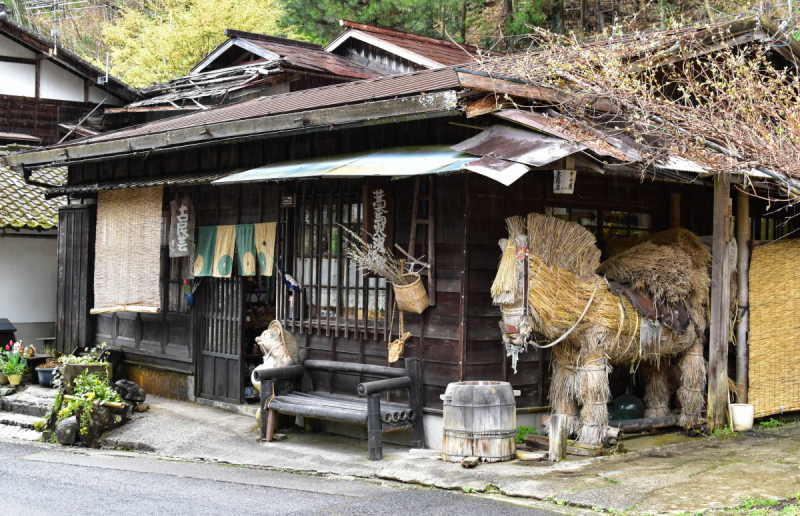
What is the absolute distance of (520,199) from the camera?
31.3 ft

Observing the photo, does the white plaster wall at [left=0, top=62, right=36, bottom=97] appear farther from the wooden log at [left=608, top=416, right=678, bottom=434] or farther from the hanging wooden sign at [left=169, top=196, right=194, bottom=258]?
the wooden log at [left=608, top=416, right=678, bottom=434]

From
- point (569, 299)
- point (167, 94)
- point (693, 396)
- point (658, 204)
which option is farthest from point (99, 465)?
point (167, 94)

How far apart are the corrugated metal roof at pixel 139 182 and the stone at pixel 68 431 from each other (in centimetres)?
378

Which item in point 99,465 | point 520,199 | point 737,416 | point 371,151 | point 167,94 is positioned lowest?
point 99,465

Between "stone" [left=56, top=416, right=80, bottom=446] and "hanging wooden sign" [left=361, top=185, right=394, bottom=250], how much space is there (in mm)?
5247

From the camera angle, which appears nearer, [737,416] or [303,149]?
[737,416]

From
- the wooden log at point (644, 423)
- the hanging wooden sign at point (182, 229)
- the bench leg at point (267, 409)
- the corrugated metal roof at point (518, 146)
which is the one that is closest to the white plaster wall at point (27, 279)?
the hanging wooden sign at point (182, 229)

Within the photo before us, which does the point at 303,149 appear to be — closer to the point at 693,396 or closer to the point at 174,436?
the point at 174,436

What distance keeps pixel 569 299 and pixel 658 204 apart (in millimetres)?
3498

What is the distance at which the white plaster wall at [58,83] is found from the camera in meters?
20.9

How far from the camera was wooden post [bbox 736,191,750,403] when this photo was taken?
10195 millimetres

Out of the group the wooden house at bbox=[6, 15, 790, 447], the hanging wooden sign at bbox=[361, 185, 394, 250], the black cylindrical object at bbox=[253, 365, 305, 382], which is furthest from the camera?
the black cylindrical object at bbox=[253, 365, 305, 382]

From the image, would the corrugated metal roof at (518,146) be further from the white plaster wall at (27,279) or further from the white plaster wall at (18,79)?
the white plaster wall at (18,79)

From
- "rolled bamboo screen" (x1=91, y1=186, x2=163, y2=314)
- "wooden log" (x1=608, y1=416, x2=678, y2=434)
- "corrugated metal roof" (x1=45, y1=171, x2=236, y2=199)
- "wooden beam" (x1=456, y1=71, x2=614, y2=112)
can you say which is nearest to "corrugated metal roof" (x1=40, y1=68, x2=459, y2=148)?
"wooden beam" (x1=456, y1=71, x2=614, y2=112)
